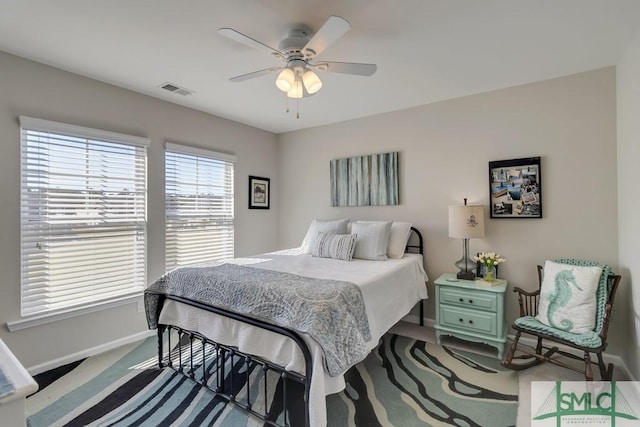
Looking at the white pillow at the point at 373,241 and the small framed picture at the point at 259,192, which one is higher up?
the small framed picture at the point at 259,192

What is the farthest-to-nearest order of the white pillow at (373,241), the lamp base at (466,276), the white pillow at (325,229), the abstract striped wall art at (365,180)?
the abstract striped wall art at (365,180) → the white pillow at (325,229) → the white pillow at (373,241) → the lamp base at (466,276)

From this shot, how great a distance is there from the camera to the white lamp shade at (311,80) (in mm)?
2119

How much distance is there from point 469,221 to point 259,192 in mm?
2929

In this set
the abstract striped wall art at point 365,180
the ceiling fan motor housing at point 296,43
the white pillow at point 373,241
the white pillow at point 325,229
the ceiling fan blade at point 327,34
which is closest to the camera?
the ceiling fan blade at point 327,34

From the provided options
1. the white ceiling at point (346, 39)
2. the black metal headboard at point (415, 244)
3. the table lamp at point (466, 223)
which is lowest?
the black metal headboard at point (415, 244)

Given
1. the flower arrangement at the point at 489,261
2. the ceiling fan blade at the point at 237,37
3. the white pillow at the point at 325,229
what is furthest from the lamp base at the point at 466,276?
the ceiling fan blade at the point at 237,37

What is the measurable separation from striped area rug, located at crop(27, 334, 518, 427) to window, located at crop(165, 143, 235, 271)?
4.27 ft

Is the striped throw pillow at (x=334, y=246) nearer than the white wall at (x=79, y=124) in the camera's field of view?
No

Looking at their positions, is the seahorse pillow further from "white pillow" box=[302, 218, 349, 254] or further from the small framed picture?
the small framed picture

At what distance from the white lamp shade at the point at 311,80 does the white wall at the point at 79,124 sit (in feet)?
6.77

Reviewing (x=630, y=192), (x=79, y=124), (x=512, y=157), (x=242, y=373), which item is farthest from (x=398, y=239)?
(x=79, y=124)

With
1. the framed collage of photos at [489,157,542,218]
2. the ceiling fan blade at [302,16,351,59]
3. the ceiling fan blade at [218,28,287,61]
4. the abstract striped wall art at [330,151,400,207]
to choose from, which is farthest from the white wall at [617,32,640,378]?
the ceiling fan blade at [218,28,287,61]

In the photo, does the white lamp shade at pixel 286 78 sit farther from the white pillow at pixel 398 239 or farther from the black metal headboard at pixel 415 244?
the black metal headboard at pixel 415 244

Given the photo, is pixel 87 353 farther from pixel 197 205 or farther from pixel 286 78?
pixel 286 78
